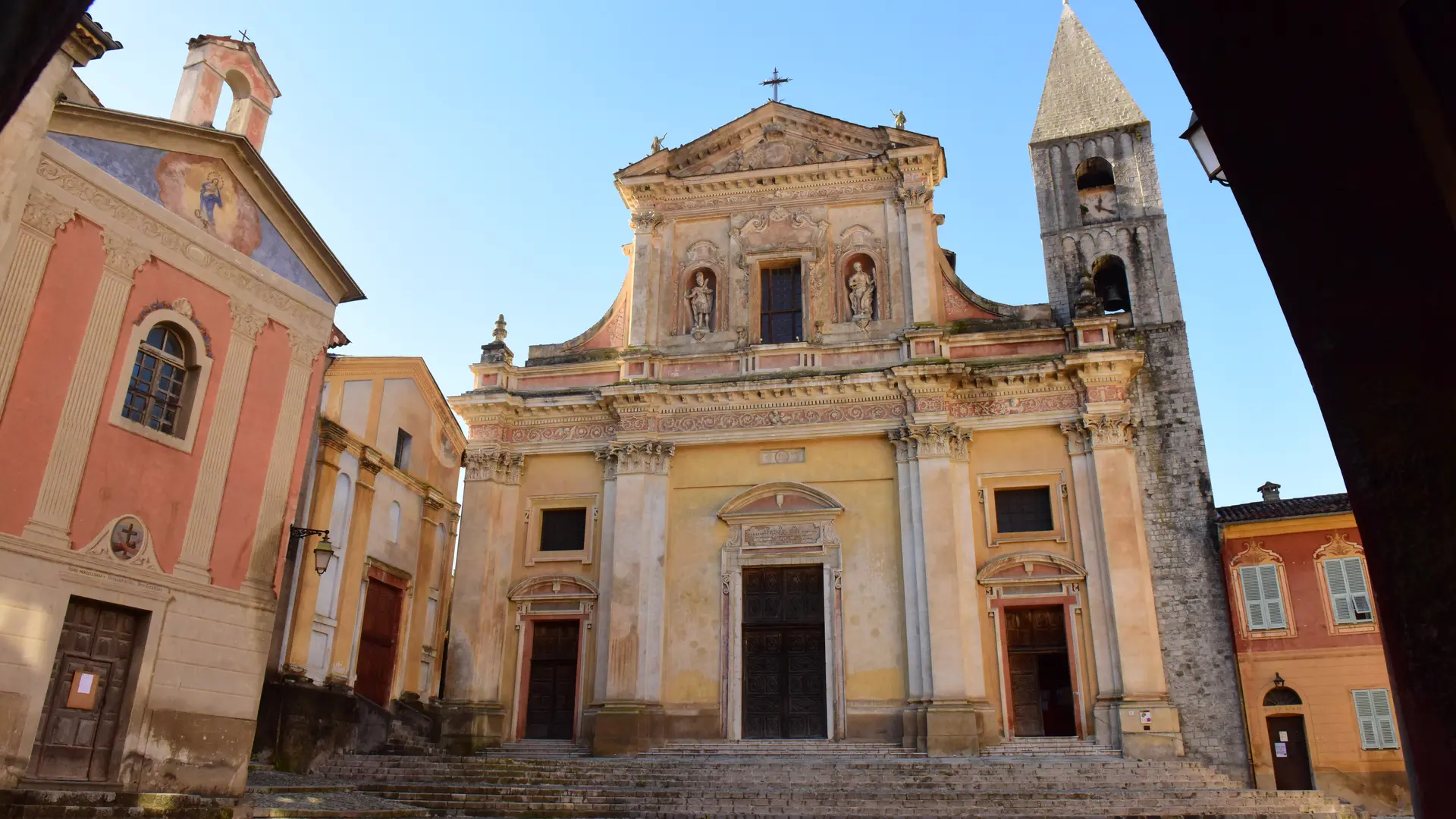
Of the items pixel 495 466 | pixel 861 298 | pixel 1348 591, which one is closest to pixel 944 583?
pixel 861 298

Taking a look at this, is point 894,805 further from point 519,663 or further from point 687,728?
point 519,663

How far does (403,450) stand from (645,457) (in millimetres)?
6038

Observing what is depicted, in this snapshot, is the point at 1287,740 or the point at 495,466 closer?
the point at 1287,740

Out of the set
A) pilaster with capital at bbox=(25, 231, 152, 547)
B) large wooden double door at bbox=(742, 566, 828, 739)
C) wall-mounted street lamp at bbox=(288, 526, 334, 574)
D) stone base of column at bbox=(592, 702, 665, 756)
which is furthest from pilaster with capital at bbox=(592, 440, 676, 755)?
pilaster with capital at bbox=(25, 231, 152, 547)

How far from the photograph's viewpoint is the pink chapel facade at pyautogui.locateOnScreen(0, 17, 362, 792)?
10914 millimetres

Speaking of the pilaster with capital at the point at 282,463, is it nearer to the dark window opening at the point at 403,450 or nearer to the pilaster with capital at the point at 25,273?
the pilaster with capital at the point at 25,273

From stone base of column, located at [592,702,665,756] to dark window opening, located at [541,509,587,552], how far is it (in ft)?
11.9

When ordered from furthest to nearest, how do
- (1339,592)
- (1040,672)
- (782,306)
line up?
(782,306), (1040,672), (1339,592)

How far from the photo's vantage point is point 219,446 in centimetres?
1327

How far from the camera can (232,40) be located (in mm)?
14930

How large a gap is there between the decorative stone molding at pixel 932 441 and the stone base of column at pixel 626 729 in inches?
272

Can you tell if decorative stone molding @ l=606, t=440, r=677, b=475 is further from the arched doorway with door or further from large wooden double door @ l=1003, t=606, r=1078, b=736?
the arched doorway with door

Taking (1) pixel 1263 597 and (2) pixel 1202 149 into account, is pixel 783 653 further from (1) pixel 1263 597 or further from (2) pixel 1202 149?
(2) pixel 1202 149

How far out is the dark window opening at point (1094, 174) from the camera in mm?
23500
